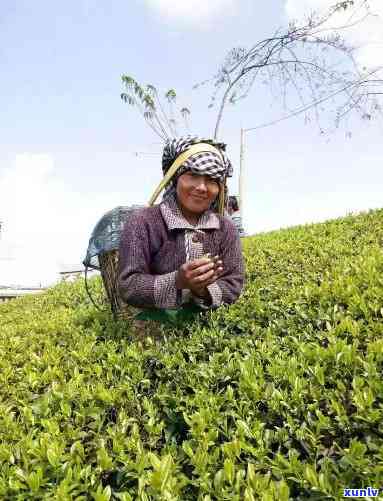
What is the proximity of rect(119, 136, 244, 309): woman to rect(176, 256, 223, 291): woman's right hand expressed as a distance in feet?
0.16

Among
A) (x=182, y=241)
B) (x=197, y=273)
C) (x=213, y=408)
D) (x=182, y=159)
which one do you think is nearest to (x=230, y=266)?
(x=182, y=241)

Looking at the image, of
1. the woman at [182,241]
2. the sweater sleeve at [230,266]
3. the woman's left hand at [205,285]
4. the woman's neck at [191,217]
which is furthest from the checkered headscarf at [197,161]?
the woman's left hand at [205,285]

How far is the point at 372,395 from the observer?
6.59ft

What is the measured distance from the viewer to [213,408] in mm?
2172

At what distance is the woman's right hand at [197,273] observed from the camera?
2.74m

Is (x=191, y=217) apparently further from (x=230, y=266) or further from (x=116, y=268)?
(x=116, y=268)

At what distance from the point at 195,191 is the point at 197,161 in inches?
7.7

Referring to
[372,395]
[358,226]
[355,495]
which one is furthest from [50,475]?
[358,226]

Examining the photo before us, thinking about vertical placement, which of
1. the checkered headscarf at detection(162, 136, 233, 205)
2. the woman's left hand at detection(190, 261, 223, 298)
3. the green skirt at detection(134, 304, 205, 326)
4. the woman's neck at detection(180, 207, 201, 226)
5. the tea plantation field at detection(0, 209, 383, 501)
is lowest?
the tea plantation field at detection(0, 209, 383, 501)

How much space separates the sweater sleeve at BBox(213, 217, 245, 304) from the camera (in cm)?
332

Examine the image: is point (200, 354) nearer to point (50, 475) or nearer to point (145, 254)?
point (145, 254)

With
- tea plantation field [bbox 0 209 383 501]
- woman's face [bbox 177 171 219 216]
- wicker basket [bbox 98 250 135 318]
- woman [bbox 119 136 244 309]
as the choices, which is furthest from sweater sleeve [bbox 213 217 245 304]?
wicker basket [bbox 98 250 135 318]

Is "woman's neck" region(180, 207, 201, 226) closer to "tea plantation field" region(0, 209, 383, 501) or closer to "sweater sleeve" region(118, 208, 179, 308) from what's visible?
"sweater sleeve" region(118, 208, 179, 308)

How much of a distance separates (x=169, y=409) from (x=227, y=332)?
Answer: 953 millimetres
